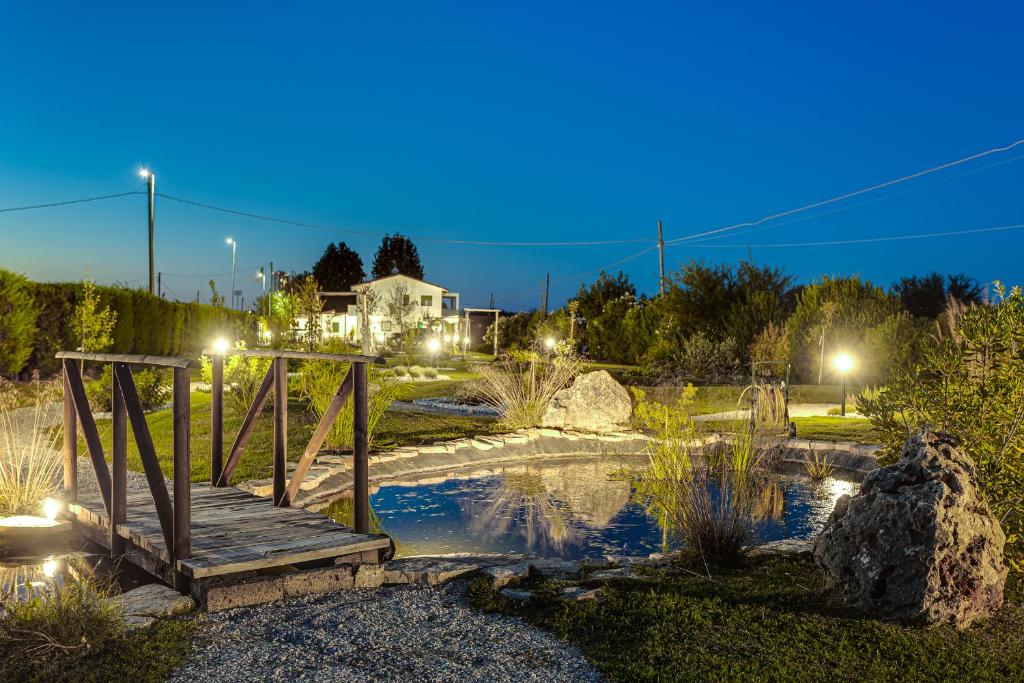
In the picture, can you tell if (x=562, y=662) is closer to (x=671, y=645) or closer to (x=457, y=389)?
(x=671, y=645)

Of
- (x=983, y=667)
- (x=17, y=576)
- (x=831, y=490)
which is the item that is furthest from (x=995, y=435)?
(x=17, y=576)

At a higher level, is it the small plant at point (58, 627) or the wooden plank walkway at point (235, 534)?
the wooden plank walkway at point (235, 534)

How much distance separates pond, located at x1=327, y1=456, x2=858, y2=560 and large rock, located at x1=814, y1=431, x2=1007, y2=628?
1919 mm

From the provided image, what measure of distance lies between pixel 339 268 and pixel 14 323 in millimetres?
51991

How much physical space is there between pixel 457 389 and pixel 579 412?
5.58 metres

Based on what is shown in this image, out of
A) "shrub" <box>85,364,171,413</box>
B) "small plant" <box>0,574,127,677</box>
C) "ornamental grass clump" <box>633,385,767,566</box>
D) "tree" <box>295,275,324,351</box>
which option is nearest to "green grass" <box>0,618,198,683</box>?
"small plant" <box>0,574,127,677</box>

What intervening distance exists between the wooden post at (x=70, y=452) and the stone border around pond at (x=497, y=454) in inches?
52.4

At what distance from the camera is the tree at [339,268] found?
212ft

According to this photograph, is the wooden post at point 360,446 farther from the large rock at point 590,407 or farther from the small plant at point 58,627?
the large rock at point 590,407

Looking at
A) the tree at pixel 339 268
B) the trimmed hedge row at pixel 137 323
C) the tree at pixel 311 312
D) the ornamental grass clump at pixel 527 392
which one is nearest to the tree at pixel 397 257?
the tree at pixel 339 268

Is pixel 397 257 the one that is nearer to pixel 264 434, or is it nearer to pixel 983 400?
pixel 264 434

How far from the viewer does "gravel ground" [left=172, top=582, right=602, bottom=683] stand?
3.14 m

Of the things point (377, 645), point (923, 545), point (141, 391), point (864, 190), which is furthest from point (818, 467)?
point (864, 190)

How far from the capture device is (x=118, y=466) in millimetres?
4773
